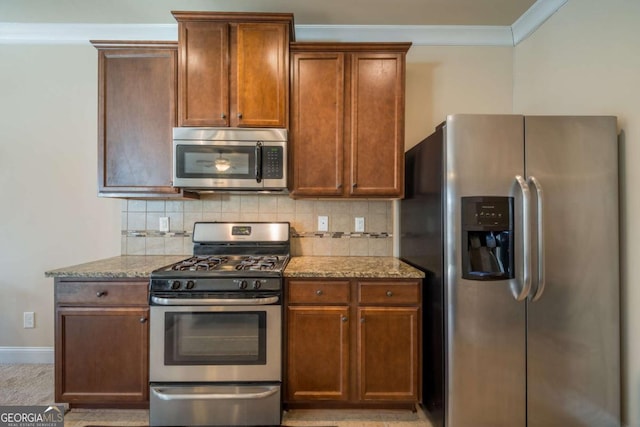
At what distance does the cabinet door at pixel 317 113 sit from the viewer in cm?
A: 203

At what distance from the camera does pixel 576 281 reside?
1509 mm

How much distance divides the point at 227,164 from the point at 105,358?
4.62ft

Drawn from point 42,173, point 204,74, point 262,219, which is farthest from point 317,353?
point 42,173

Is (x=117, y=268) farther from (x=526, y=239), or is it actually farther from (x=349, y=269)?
(x=526, y=239)

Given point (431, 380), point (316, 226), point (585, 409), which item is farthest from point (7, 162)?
point (585, 409)

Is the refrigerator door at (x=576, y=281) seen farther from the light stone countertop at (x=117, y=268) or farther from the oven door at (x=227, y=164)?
the light stone countertop at (x=117, y=268)

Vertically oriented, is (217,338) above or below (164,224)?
below

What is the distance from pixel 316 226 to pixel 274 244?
38 centimetres

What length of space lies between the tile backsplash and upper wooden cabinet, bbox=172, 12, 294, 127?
0.68 m

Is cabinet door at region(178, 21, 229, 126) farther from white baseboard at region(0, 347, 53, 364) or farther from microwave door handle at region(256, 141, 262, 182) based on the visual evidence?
white baseboard at region(0, 347, 53, 364)

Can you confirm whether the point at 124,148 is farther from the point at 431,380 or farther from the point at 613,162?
the point at 613,162

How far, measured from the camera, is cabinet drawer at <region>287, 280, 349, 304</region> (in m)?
1.76

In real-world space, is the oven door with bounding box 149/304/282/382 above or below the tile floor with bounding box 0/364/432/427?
above

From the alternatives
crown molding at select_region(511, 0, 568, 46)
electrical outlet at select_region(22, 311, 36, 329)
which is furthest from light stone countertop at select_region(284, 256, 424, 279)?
electrical outlet at select_region(22, 311, 36, 329)
